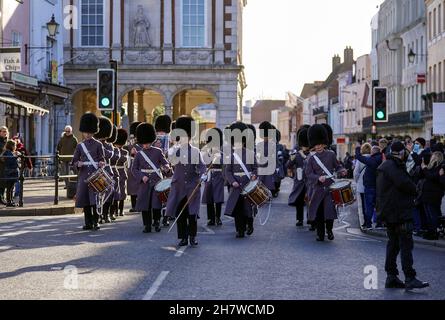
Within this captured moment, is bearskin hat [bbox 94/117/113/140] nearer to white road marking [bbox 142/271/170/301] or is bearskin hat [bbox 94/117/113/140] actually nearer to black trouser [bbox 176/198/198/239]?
black trouser [bbox 176/198/198/239]

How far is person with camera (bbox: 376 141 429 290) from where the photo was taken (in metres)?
11.9

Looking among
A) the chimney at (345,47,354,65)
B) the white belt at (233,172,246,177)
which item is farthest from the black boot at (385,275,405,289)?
the chimney at (345,47,354,65)

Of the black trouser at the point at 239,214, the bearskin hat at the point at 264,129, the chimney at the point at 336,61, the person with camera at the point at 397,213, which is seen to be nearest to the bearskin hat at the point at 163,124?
the bearskin hat at the point at 264,129

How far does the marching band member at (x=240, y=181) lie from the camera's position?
58.8 ft

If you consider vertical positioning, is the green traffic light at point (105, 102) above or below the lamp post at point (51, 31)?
below

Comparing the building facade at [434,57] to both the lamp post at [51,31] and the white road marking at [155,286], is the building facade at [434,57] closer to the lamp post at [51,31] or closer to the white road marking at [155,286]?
the lamp post at [51,31]

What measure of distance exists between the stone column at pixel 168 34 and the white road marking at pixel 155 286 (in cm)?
4495

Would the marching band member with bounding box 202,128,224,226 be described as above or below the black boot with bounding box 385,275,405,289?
above

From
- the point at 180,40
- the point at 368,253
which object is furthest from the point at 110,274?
the point at 180,40

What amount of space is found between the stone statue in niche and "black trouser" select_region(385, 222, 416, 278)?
152ft

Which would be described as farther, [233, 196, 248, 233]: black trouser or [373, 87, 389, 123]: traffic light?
[373, 87, 389, 123]: traffic light

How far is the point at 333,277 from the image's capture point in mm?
12625

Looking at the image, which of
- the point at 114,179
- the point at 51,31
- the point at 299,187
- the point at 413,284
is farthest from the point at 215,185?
the point at 51,31

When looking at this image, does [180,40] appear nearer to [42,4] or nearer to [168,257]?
[42,4]
